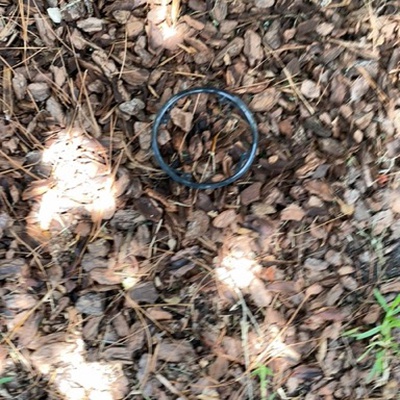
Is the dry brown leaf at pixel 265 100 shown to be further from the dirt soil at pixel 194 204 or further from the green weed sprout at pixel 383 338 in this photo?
the green weed sprout at pixel 383 338

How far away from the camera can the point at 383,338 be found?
2002 mm

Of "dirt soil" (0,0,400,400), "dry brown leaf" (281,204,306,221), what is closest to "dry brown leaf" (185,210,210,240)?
"dirt soil" (0,0,400,400)

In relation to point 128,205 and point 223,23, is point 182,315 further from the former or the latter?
point 223,23

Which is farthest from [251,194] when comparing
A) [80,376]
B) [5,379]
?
[5,379]

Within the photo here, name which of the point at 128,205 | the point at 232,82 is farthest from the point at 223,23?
the point at 128,205

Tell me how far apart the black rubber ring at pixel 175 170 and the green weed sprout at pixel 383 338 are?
0.54 meters

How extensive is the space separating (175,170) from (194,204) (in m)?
0.12

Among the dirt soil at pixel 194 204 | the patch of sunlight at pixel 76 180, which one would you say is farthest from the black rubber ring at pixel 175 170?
the patch of sunlight at pixel 76 180

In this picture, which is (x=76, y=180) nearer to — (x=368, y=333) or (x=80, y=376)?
(x=80, y=376)

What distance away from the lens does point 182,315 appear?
6.51 ft

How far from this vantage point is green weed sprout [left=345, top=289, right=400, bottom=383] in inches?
78.3

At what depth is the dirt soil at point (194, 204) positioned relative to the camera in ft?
6.45

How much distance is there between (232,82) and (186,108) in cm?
16

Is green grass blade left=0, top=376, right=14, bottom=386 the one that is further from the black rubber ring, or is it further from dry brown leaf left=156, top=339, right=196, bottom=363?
the black rubber ring
